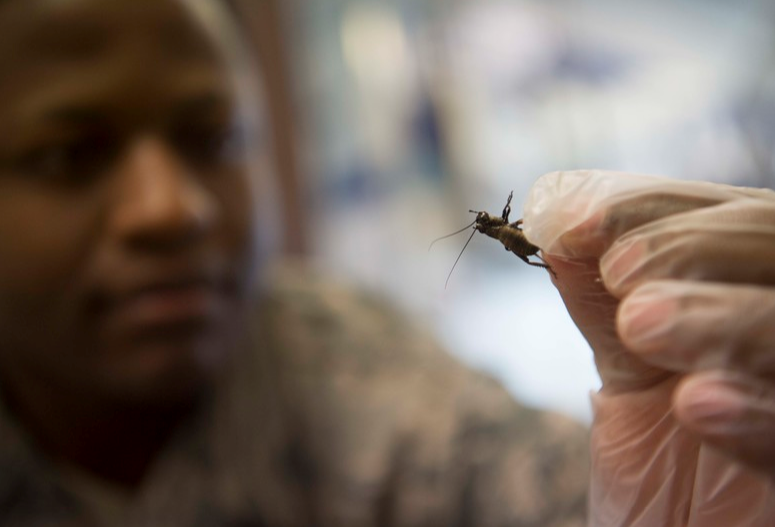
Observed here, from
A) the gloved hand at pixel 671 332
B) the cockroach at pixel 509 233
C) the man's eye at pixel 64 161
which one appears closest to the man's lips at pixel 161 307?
the man's eye at pixel 64 161

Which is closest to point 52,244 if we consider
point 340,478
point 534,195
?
point 340,478

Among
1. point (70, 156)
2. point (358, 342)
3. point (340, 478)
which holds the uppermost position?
point (70, 156)

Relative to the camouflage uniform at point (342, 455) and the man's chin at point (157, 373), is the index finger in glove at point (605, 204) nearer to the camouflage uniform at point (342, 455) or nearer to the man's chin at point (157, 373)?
the camouflage uniform at point (342, 455)

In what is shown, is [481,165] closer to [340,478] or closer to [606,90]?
[606,90]

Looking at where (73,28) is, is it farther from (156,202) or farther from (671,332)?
(671,332)

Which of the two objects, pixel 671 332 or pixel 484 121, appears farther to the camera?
pixel 484 121

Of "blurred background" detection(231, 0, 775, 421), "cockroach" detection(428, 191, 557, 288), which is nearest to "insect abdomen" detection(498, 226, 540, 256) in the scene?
"cockroach" detection(428, 191, 557, 288)

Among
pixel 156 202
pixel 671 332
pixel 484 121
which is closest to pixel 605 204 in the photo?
Answer: pixel 671 332
